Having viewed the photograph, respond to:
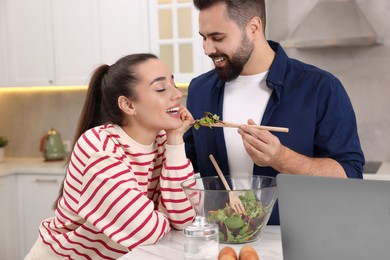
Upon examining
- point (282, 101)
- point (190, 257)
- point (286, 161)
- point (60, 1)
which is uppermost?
point (60, 1)

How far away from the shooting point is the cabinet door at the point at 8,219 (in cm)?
402

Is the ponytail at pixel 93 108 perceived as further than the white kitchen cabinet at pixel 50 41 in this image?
No

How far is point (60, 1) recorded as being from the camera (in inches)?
159

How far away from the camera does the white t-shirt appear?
2.13 metres

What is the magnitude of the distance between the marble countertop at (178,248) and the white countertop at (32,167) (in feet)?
7.55

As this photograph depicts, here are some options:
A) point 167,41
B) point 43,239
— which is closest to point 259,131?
point 43,239

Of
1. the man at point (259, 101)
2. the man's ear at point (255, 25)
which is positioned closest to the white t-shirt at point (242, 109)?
the man at point (259, 101)

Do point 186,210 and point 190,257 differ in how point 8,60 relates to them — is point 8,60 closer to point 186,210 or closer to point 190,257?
point 186,210

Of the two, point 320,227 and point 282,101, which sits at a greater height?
point 282,101

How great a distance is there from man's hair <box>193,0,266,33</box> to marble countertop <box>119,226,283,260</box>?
849 mm

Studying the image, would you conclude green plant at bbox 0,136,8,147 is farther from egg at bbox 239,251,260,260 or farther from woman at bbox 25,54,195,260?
egg at bbox 239,251,260,260

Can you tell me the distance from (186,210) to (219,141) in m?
0.39

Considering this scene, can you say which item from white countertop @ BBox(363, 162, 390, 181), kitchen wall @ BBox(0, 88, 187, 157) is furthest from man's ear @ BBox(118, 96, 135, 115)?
kitchen wall @ BBox(0, 88, 187, 157)

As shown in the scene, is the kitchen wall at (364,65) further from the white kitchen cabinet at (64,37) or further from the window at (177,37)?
the white kitchen cabinet at (64,37)
